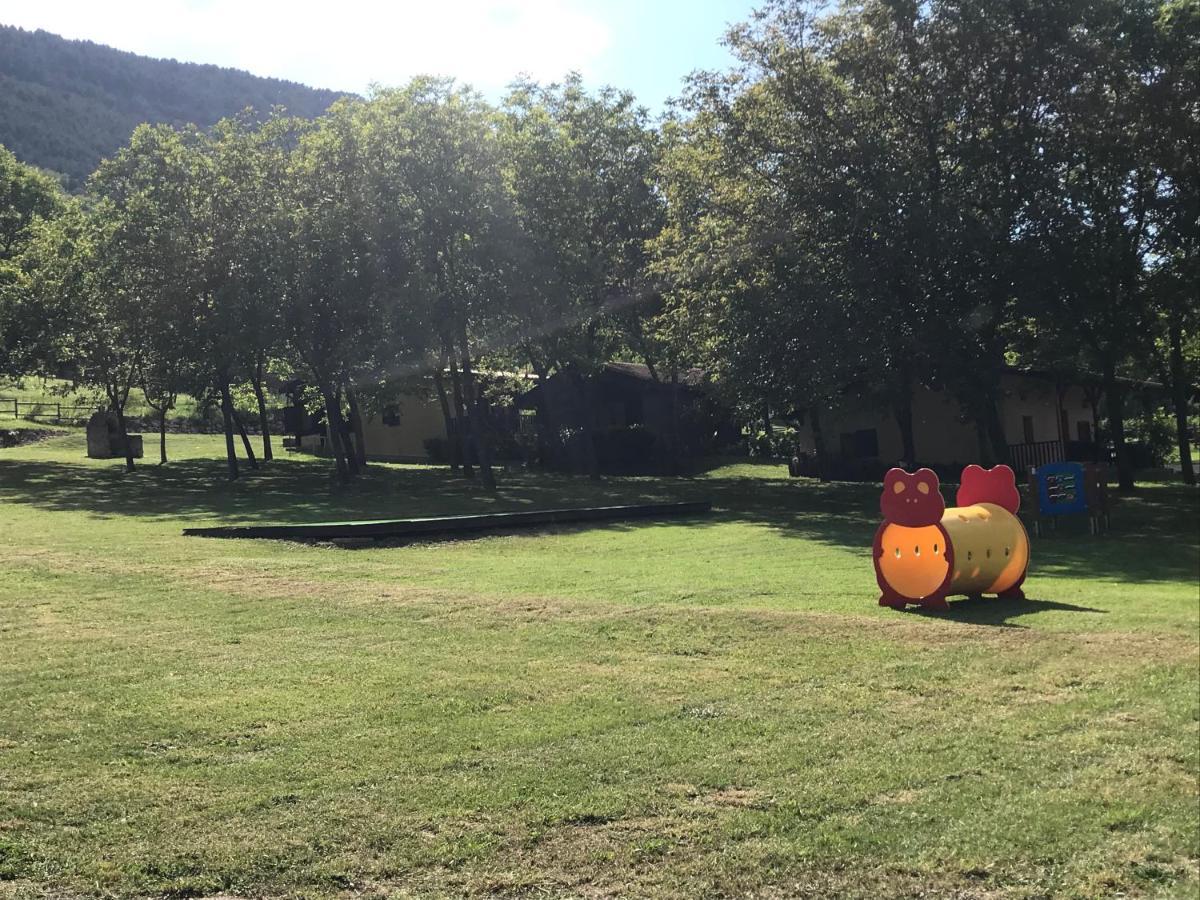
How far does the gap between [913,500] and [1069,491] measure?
1145 centimetres

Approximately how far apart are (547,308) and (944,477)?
14.9 m

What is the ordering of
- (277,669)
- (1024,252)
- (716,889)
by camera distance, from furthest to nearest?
(1024,252) < (277,669) < (716,889)

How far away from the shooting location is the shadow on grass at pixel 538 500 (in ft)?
59.3

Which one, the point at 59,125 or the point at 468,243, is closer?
the point at 468,243

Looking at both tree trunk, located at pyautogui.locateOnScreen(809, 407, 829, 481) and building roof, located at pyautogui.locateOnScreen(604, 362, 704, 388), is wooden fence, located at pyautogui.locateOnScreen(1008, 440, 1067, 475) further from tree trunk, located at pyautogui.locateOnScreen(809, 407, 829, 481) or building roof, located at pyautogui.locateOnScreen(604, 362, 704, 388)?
building roof, located at pyautogui.locateOnScreen(604, 362, 704, 388)

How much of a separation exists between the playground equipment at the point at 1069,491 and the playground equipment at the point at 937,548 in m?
9.79

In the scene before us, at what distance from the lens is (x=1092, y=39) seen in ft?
82.1

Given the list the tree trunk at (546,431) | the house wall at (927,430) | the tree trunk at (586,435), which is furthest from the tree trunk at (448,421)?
the house wall at (927,430)

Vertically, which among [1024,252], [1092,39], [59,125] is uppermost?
[59,125]

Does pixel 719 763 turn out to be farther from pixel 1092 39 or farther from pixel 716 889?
pixel 1092 39

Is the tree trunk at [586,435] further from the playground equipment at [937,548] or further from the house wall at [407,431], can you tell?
the playground equipment at [937,548]

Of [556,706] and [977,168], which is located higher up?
[977,168]

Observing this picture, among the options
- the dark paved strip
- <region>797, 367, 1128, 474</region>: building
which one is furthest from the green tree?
the dark paved strip

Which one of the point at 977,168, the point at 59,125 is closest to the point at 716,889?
the point at 977,168
